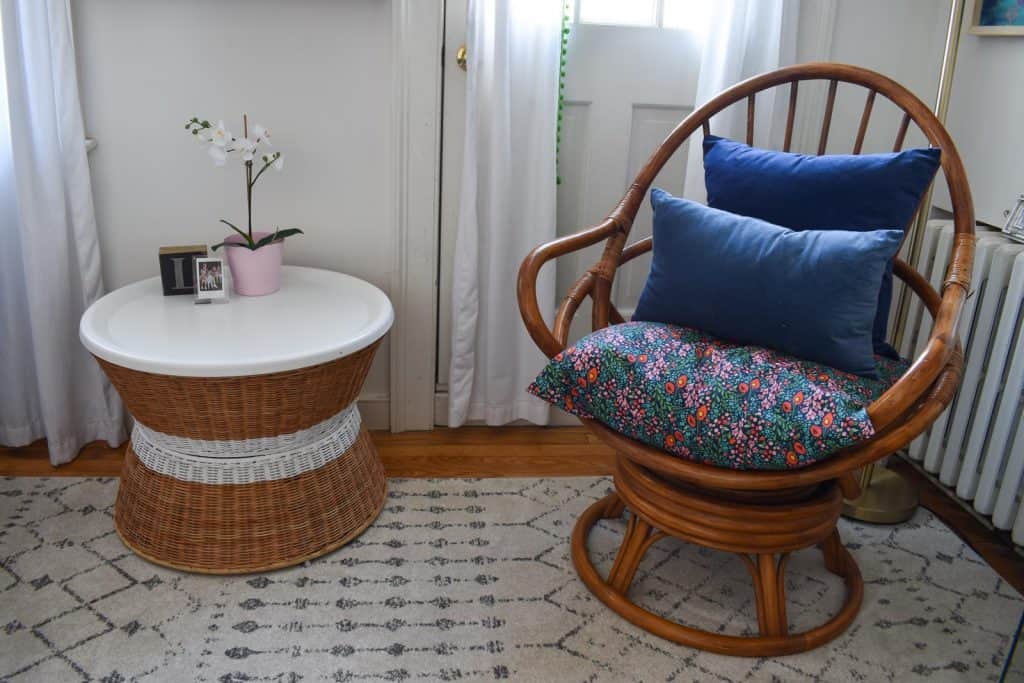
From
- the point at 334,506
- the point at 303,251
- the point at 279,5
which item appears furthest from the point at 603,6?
the point at 334,506

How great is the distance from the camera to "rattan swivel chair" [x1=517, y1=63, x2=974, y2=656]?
1.42 m

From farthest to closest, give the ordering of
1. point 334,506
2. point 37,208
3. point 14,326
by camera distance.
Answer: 1. point 14,326
2. point 37,208
3. point 334,506

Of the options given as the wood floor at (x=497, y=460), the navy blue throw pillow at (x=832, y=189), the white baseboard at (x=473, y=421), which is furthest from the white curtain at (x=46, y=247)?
the navy blue throw pillow at (x=832, y=189)

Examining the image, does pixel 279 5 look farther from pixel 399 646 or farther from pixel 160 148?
pixel 399 646

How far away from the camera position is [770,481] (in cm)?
144

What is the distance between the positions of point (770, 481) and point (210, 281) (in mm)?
1179

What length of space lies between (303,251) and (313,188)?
16 centimetres

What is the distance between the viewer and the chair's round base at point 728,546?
1577 mm

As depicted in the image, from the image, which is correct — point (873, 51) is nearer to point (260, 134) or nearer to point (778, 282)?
point (778, 282)

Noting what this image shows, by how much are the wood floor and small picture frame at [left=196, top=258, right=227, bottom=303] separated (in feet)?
1.70

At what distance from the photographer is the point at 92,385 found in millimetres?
2191

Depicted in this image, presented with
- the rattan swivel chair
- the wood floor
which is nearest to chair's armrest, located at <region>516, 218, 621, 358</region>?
the rattan swivel chair

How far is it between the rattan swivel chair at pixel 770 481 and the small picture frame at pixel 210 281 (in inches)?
26.2

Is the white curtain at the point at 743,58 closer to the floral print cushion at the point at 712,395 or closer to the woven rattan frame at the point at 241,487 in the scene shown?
the floral print cushion at the point at 712,395
